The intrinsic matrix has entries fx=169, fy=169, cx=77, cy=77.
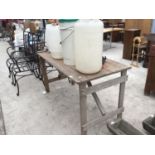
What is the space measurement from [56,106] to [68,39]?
43.8 inches

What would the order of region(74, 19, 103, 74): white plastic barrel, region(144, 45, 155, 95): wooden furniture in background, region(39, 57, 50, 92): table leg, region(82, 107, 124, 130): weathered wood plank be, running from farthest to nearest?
region(39, 57, 50, 92): table leg < region(144, 45, 155, 95): wooden furniture in background < region(82, 107, 124, 130): weathered wood plank < region(74, 19, 103, 74): white plastic barrel

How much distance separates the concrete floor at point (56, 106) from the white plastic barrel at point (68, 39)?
0.77 m

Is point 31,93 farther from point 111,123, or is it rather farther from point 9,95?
point 111,123

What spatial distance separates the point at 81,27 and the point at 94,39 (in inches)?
5.4

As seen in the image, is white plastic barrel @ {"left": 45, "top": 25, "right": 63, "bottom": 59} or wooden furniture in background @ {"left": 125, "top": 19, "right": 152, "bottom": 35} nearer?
white plastic barrel @ {"left": 45, "top": 25, "right": 63, "bottom": 59}

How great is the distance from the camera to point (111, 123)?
183 cm

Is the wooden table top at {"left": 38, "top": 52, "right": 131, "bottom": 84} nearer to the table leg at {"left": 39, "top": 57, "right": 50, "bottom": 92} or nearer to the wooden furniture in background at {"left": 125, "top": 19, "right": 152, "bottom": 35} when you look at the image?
the table leg at {"left": 39, "top": 57, "right": 50, "bottom": 92}

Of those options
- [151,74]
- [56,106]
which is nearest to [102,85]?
[56,106]

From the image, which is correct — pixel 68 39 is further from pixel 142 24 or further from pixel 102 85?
pixel 142 24

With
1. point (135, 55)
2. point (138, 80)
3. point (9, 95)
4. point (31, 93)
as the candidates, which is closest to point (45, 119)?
point (31, 93)

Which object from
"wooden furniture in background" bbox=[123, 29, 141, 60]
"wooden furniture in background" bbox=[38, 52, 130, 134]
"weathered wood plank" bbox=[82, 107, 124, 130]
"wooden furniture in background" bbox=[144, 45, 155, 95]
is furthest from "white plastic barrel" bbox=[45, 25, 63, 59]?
"wooden furniture in background" bbox=[123, 29, 141, 60]

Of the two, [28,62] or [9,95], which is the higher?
[28,62]

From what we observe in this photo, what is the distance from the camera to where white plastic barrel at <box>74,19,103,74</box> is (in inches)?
50.6

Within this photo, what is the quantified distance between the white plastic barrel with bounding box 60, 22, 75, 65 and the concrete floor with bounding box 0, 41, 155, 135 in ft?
2.53
